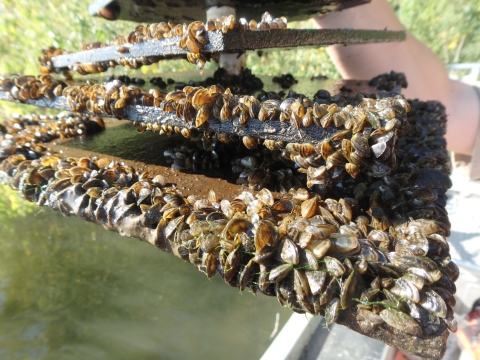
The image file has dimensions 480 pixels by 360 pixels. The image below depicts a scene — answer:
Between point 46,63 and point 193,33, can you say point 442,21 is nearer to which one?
point 46,63

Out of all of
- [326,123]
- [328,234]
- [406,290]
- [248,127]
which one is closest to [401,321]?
[406,290]

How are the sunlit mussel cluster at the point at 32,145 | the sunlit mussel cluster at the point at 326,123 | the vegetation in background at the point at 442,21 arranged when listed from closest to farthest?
the sunlit mussel cluster at the point at 326,123 < the sunlit mussel cluster at the point at 32,145 < the vegetation in background at the point at 442,21

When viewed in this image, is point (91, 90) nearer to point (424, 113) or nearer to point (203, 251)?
point (203, 251)

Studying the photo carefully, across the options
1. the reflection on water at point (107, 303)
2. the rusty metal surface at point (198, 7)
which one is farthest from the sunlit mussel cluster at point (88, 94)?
the reflection on water at point (107, 303)

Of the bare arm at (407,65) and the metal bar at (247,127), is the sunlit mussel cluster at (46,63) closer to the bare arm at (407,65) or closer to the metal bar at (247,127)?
the metal bar at (247,127)

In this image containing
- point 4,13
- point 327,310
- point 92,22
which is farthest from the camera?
point 92,22

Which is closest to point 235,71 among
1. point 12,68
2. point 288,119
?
point 288,119

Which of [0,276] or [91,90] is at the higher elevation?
[91,90]
